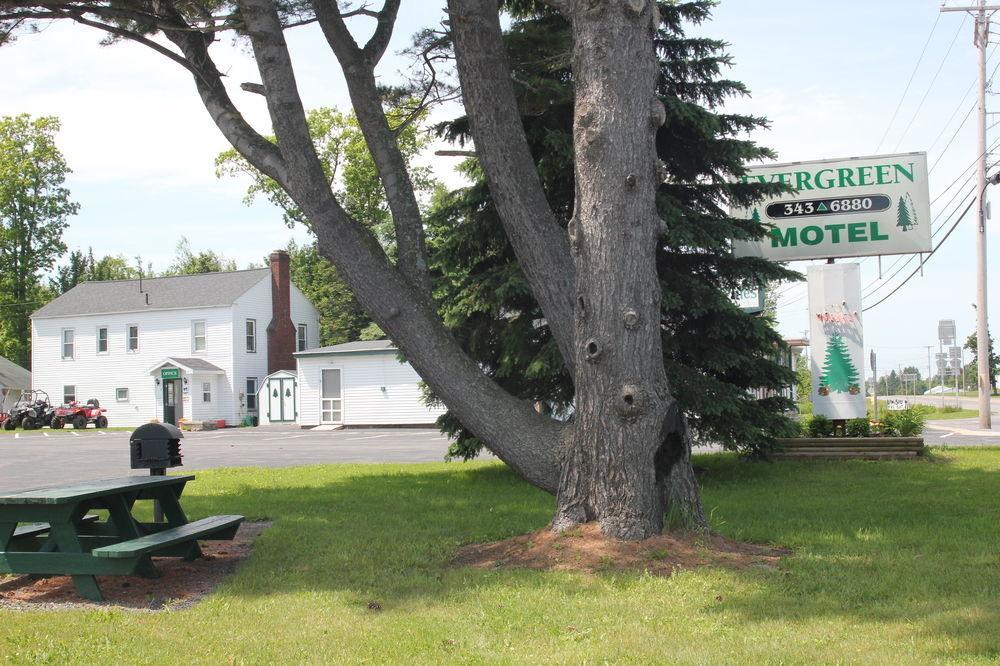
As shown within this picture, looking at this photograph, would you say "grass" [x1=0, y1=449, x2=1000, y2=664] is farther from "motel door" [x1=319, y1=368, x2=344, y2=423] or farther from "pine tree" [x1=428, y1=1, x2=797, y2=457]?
"motel door" [x1=319, y1=368, x2=344, y2=423]

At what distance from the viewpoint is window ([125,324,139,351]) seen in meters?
44.0

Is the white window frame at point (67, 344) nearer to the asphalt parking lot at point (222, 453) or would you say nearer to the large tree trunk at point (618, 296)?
the asphalt parking lot at point (222, 453)

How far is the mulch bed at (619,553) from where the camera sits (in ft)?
22.5

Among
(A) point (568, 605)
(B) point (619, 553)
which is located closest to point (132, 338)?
(B) point (619, 553)

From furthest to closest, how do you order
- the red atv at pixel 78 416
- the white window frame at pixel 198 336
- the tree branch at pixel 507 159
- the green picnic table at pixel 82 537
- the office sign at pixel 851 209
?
the white window frame at pixel 198 336
the red atv at pixel 78 416
the office sign at pixel 851 209
the tree branch at pixel 507 159
the green picnic table at pixel 82 537

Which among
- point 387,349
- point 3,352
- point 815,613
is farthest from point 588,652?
point 3,352

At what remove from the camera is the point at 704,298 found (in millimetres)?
12859

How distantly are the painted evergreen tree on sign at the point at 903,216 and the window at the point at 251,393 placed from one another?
3180 cm

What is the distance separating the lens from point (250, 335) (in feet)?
142

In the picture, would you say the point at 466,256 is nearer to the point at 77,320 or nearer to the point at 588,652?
the point at 588,652

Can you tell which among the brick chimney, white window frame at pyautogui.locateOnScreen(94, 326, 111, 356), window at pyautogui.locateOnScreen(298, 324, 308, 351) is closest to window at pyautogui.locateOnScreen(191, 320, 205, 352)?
the brick chimney

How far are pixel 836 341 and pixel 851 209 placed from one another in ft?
9.07

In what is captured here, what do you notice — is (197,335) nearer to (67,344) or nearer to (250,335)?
(250,335)

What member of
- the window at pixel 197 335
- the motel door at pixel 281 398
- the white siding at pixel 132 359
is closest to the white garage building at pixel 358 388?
the motel door at pixel 281 398
